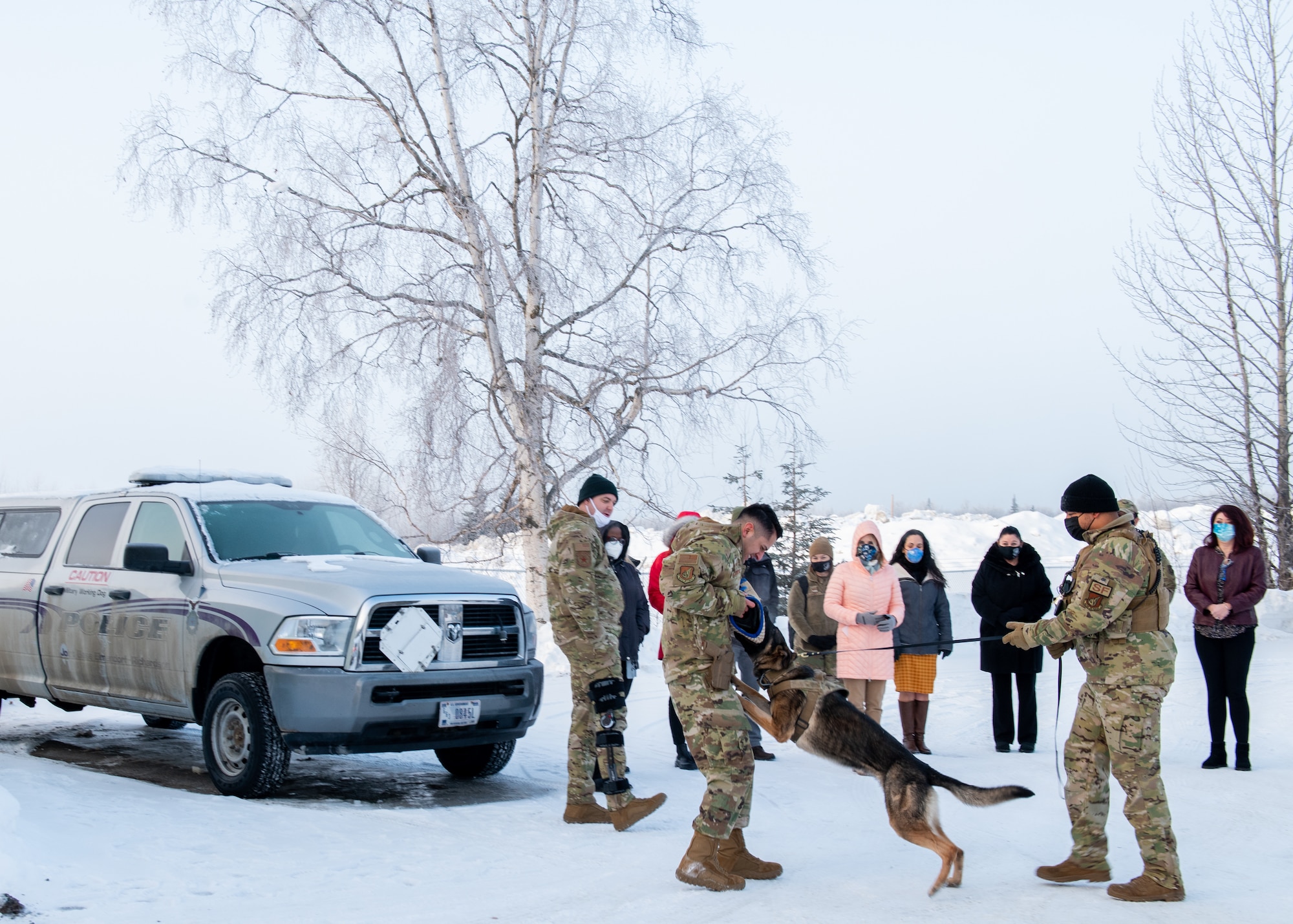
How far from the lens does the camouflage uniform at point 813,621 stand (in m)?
9.31

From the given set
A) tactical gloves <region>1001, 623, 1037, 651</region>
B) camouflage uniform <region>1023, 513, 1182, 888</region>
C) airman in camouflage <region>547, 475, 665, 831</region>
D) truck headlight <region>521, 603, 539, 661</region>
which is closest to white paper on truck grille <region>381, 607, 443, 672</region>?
→ truck headlight <region>521, 603, 539, 661</region>

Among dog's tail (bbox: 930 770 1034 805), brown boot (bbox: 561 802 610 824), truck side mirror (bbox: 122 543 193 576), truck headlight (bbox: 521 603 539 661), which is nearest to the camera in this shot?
dog's tail (bbox: 930 770 1034 805)

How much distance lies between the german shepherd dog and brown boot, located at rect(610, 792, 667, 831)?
1.23 meters

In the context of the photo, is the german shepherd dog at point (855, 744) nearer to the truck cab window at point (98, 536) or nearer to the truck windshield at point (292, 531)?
the truck windshield at point (292, 531)

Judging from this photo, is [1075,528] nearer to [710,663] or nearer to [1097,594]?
[1097,594]

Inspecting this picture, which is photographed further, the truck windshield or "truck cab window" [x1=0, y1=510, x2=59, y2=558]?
"truck cab window" [x1=0, y1=510, x2=59, y2=558]

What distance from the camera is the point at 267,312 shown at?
16.0 m

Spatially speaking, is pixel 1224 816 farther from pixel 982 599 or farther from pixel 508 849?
pixel 508 849

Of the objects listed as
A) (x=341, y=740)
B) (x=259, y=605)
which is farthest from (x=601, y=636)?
(x=259, y=605)

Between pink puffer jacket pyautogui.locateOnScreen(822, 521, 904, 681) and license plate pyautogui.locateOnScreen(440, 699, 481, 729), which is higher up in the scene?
pink puffer jacket pyautogui.locateOnScreen(822, 521, 904, 681)

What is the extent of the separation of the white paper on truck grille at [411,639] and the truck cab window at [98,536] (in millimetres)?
2517

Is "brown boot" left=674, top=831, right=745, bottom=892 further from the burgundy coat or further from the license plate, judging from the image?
the burgundy coat

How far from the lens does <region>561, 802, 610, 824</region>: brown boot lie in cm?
624

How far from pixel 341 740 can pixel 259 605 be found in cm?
96
